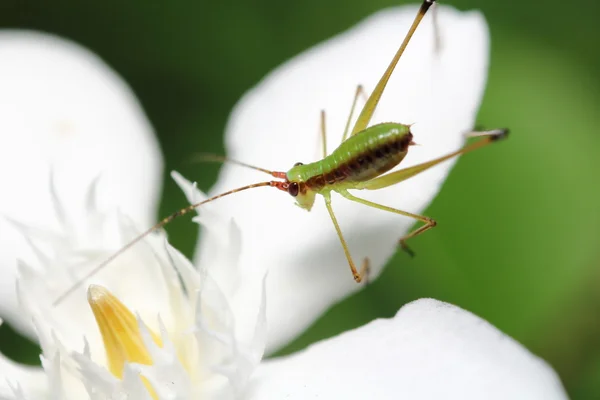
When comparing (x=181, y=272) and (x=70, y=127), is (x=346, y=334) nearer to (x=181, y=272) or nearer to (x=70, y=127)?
(x=181, y=272)

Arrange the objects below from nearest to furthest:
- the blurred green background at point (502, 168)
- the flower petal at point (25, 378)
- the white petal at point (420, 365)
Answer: the white petal at point (420, 365) < the flower petal at point (25, 378) < the blurred green background at point (502, 168)

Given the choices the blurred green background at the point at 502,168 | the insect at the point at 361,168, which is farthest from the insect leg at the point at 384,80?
the blurred green background at the point at 502,168

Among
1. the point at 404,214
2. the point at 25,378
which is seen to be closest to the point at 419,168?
the point at 404,214

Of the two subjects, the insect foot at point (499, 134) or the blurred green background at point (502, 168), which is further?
the blurred green background at point (502, 168)

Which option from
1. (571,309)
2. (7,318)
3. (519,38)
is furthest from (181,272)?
(519,38)

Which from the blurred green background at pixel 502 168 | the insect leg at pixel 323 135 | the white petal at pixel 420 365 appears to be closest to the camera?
the white petal at pixel 420 365

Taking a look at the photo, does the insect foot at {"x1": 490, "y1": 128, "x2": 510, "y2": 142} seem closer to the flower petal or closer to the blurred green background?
the blurred green background

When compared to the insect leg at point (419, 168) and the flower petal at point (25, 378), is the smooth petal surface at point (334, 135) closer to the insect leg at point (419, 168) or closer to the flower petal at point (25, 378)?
the insect leg at point (419, 168)
